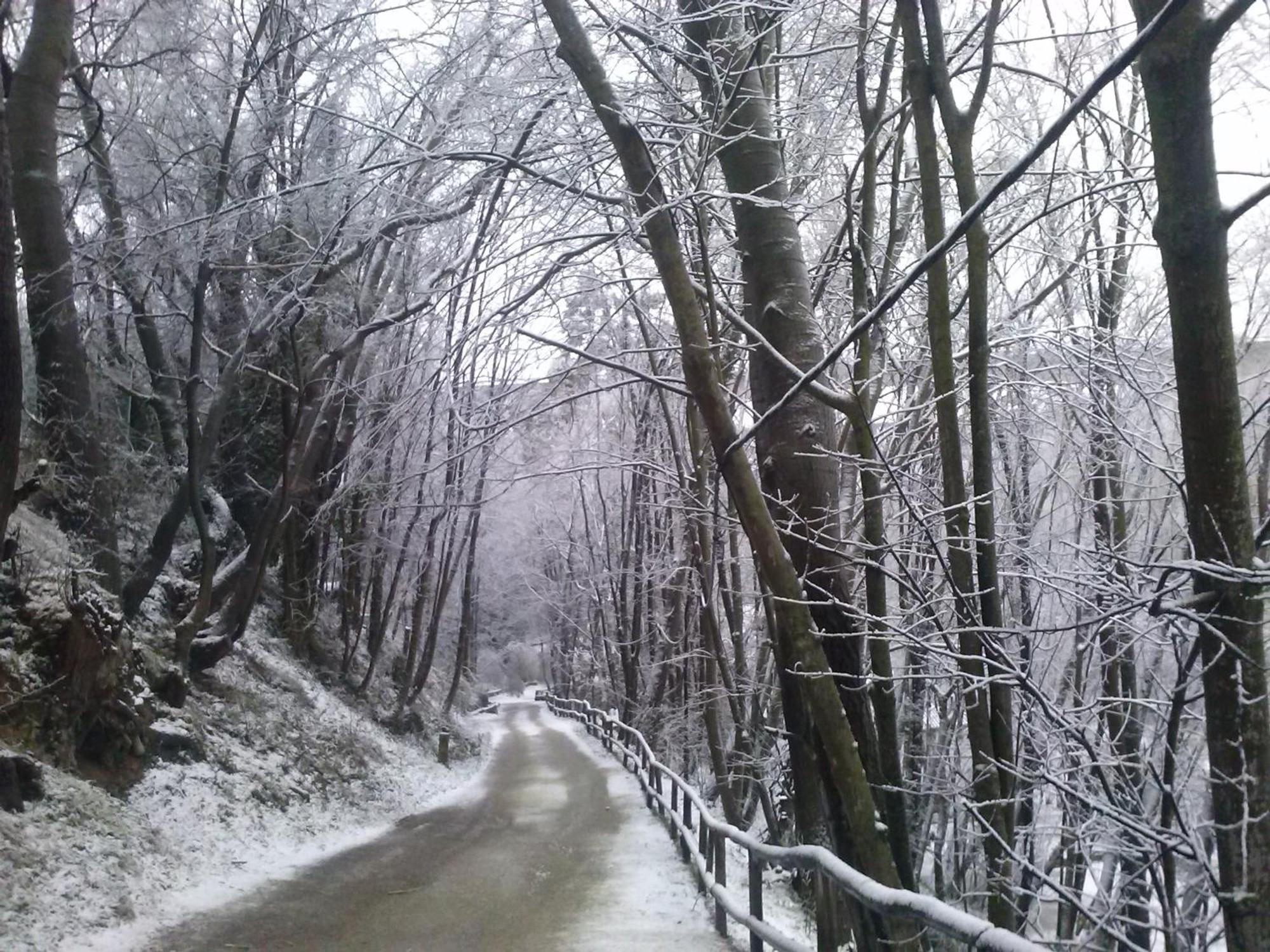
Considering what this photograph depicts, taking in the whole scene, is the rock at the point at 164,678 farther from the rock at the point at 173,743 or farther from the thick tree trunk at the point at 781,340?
the thick tree trunk at the point at 781,340

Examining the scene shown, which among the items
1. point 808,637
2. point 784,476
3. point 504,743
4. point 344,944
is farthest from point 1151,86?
point 504,743

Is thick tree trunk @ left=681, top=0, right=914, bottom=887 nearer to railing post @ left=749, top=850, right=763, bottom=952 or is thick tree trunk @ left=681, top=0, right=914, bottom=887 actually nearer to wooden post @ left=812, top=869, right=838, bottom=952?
wooden post @ left=812, top=869, right=838, bottom=952

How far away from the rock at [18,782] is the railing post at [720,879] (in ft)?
17.2

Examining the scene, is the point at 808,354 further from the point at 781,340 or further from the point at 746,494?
the point at 746,494

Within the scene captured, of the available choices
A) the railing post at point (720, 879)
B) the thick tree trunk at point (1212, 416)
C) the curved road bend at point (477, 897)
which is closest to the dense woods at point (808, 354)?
the thick tree trunk at point (1212, 416)

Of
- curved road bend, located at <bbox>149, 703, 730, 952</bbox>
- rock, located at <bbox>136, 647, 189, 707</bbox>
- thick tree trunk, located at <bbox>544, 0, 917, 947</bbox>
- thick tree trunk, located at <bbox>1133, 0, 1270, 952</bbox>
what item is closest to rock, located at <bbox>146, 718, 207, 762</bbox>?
rock, located at <bbox>136, 647, 189, 707</bbox>

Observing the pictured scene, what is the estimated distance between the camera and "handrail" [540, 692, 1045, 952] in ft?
9.33

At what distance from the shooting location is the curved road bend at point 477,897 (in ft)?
23.2

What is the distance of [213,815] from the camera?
9.96 m

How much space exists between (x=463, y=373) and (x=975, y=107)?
354cm

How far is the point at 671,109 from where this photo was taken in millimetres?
6344

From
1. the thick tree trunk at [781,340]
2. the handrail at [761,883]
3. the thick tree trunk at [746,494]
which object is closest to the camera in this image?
the handrail at [761,883]

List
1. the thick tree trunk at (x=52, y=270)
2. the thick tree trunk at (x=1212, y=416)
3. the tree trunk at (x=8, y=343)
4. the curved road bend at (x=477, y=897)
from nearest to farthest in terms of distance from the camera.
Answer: the thick tree trunk at (x=1212, y=416)
the tree trunk at (x=8, y=343)
the curved road bend at (x=477, y=897)
the thick tree trunk at (x=52, y=270)

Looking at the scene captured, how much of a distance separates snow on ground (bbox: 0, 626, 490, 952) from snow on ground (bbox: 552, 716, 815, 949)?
3159mm
